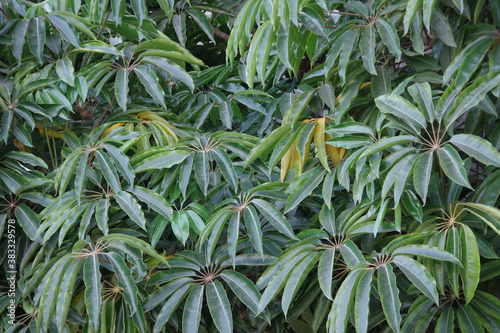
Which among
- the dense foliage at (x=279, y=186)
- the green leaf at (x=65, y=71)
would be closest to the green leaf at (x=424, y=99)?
the dense foliage at (x=279, y=186)

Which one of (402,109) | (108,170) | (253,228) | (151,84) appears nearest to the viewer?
(402,109)

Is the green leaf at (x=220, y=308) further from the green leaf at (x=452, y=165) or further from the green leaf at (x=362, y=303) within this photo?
the green leaf at (x=452, y=165)

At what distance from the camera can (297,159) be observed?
1.34 meters

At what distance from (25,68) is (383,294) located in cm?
122

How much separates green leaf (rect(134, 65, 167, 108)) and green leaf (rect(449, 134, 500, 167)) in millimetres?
770

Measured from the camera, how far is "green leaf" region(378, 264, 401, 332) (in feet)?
3.19

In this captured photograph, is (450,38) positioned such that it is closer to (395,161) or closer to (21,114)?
(395,161)

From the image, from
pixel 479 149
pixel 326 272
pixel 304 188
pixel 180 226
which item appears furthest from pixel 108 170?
pixel 479 149

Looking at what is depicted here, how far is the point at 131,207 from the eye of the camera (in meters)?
1.27

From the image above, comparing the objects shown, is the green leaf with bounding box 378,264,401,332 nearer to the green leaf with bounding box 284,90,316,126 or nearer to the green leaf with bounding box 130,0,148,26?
the green leaf with bounding box 284,90,316,126

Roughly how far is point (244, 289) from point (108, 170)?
0.43 m

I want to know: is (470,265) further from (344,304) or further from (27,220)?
(27,220)

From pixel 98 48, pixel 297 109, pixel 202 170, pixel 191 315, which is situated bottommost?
pixel 191 315

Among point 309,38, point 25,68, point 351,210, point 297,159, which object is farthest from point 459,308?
point 25,68
